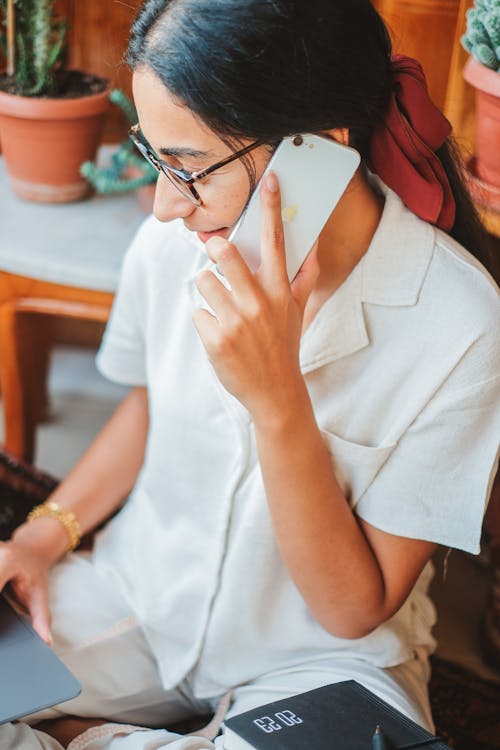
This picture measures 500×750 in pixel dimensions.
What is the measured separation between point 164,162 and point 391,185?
0.25m

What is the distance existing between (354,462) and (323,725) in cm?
29

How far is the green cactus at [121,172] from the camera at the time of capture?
1.67 m

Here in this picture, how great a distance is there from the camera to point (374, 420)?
1.06 metres

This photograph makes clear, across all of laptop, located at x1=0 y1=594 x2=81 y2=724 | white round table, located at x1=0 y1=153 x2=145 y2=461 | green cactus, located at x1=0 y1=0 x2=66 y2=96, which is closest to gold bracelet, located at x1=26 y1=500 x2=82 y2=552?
laptop, located at x1=0 y1=594 x2=81 y2=724

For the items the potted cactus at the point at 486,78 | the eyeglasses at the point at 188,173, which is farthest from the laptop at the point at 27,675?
the potted cactus at the point at 486,78

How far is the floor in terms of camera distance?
Result: 178 centimetres

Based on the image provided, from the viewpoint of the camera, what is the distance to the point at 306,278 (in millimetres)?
1007

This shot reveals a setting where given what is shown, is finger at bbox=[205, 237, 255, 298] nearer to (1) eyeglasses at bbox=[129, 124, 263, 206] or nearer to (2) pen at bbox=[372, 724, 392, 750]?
(1) eyeglasses at bbox=[129, 124, 263, 206]

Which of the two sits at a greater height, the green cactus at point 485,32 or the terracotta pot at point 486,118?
the green cactus at point 485,32

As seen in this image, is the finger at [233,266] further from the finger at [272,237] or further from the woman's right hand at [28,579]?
the woman's right hand at [28,579]

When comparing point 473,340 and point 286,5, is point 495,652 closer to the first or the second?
point 473,340

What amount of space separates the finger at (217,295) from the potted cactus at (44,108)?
798 millimetres

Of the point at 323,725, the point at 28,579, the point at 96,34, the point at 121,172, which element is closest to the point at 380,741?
the point at 323,725

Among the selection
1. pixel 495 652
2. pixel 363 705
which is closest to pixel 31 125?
pixel 363 705
